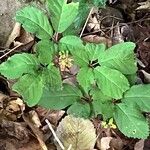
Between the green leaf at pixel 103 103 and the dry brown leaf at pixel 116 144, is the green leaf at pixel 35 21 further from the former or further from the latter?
the dry brown leaf at pixel 116 144

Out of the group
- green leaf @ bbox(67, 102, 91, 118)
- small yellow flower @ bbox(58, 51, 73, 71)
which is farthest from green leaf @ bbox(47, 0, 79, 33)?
green leaf @ bbox(67, 102, 91, 118)

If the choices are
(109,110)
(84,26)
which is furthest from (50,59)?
(84,26)

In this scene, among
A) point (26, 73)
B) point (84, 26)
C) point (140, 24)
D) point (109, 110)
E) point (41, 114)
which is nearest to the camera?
point (26, 73)

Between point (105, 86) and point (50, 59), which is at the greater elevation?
point (50, 59)

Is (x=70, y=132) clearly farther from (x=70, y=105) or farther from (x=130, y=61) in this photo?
(x=130, y=61)

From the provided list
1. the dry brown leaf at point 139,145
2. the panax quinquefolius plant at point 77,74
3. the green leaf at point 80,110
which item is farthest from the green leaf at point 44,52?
the dry brown leaf at point 139,145

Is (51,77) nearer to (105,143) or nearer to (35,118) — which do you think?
(35,118)

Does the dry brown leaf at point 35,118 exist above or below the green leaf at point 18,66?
below
